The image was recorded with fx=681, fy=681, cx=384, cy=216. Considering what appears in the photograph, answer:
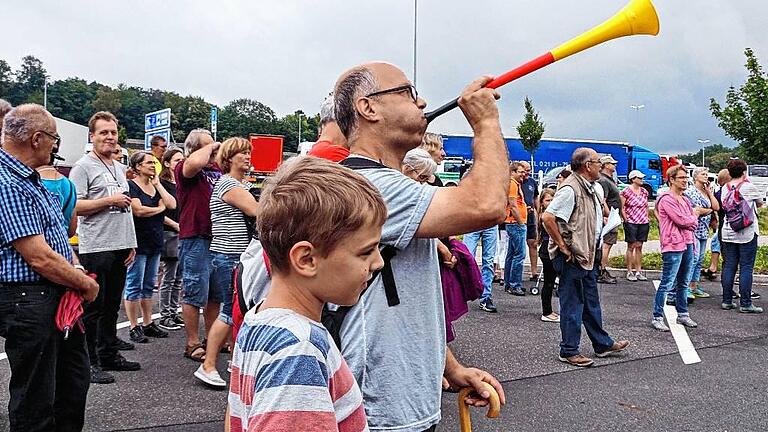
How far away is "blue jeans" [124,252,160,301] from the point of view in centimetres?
638

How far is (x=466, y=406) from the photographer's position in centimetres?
217

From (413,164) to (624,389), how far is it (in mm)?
2396

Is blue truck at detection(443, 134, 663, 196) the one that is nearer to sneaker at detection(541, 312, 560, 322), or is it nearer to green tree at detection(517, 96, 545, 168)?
green tree at detection(517, 96, 545, 168)

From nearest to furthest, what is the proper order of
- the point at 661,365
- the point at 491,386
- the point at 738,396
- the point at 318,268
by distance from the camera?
the point at 318,268
the point at 491,386
the point at 738,396
the point at 661,365

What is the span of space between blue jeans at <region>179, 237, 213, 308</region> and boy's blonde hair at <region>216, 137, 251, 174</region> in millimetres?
803

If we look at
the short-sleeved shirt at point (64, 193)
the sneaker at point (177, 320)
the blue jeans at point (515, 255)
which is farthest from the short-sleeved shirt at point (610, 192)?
the short-sleeved shirt at point (64, 193)

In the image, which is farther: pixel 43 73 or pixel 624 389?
pixel 43 73

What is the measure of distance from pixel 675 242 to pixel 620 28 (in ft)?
18.4

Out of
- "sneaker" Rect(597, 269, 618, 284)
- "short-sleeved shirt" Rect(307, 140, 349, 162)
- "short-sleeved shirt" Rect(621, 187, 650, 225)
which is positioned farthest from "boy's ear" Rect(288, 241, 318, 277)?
"short-sleeved shirt" Rect(621, 187, 650, 225)

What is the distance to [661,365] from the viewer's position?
232 inches

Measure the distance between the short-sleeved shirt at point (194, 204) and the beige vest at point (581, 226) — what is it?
120 inches

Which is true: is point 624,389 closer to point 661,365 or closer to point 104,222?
point 661,365


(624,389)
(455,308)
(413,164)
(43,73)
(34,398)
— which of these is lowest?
(624,389)

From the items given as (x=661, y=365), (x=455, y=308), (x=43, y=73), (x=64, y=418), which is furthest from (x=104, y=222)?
(x=43, y=73)
